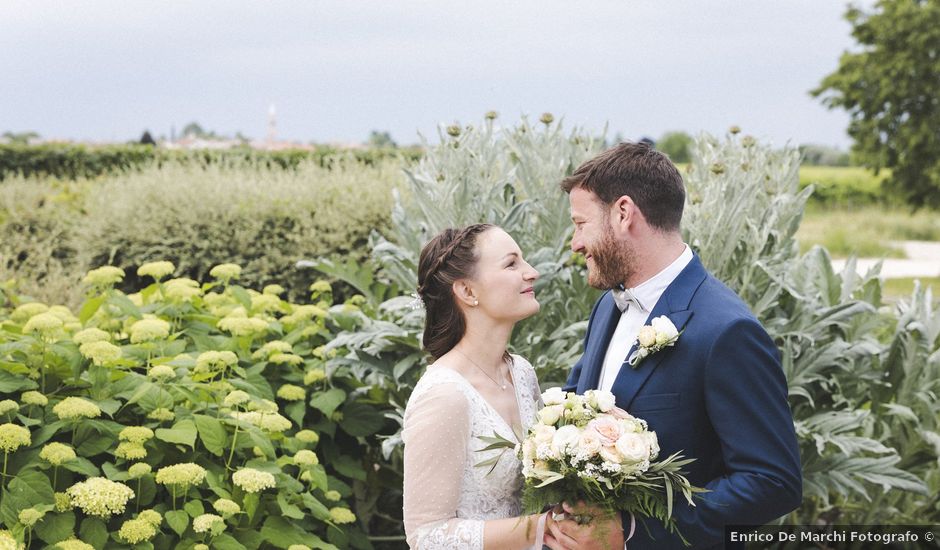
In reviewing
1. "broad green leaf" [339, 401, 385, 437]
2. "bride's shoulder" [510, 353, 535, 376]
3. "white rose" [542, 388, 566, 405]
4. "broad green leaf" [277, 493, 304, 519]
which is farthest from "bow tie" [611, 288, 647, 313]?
"broad green leaf" [339, 401, 385, 437]

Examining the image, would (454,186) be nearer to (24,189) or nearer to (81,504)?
(81,504)

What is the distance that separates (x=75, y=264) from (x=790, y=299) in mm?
8253

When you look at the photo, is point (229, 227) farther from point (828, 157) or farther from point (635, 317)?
point (828, 157)

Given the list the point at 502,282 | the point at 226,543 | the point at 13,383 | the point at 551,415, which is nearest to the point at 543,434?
the point at 551,415

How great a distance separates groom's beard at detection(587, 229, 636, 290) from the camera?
2785 millimetres

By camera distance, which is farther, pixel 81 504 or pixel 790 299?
pixel 790 299

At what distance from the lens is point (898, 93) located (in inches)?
864

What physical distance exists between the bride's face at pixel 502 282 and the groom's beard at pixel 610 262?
0.29 meters

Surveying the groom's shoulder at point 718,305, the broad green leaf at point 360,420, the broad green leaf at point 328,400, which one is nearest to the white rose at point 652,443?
the groom's shoulder at point 718,305

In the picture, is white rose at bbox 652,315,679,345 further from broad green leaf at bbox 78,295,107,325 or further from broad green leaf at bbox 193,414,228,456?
broad green leaf at bbox 78,295,107,325

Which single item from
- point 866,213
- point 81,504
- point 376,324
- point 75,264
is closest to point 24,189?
point 75,264

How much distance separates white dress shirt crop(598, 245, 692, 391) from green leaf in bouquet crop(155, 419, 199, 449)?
1.93 meters

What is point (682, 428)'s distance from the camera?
2.63 m

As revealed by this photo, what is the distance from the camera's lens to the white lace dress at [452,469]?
9.25 ft
